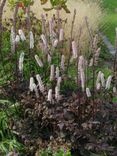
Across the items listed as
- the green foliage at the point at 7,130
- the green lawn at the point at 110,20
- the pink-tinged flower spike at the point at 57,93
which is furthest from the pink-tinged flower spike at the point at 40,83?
the green lawn at the point at 110,20

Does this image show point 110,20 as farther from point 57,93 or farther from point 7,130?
point 57,93

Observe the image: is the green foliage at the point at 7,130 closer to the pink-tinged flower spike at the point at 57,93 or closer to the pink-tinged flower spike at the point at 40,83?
the pink-tinged flower spike at the point at 40,83

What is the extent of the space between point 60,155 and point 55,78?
119 centimetres

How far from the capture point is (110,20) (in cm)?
1305

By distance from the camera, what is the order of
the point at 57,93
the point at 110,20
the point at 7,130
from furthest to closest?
the point at 110,20, the point at 7,130, the point at 57,93

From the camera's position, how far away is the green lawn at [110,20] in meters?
11.9

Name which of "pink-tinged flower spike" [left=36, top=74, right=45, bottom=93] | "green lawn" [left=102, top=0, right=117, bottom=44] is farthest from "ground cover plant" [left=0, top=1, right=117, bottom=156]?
"green lawn" [left=102, top=0, right=117, bottom=44]

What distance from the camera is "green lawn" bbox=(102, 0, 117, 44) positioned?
39.2 ft

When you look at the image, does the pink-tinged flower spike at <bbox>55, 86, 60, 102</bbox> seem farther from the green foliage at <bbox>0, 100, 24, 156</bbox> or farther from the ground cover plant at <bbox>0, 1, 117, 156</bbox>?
the green foliage at <bbox>0, 100, 24, 156</bbox>

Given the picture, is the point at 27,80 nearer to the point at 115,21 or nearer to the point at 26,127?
the point at 26,127

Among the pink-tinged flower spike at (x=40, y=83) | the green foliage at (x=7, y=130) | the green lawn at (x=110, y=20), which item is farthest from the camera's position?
the green lawn at (x=110, y=20)

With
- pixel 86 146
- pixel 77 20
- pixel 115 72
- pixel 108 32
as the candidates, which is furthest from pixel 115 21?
pixel 86 146

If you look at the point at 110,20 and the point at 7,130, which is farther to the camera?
the point at 110,20

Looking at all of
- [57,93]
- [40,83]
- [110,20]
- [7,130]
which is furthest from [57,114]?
[110,20]
